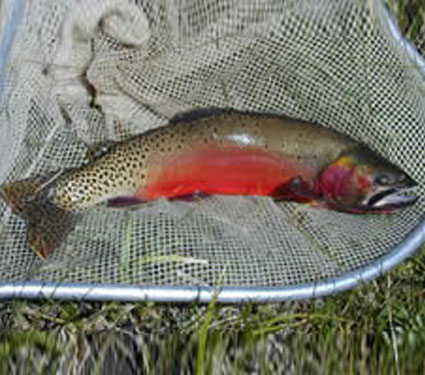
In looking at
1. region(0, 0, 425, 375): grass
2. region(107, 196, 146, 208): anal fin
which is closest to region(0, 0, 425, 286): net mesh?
region(107, 196, 146, 208): anal fin

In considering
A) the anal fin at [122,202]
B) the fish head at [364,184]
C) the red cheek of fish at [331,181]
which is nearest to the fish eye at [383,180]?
the fish head at [364,184]

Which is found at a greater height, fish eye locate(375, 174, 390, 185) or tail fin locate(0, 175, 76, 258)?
fish eye locate(375, 174, 390, 185)

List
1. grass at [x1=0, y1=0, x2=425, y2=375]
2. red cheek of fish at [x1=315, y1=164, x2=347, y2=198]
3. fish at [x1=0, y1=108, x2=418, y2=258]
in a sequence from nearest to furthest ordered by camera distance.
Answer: grass at [x1=0, y1=0, x2=425, y2=375] < fish at [x1=0, y1=108, x2=418, y2=258] < red cheek of fish at [x1=315, y1=164, x2=347, y2=198]

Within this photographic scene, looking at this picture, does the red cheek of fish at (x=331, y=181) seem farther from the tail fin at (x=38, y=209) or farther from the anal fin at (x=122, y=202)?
the tail fin at (x=38, y=209)

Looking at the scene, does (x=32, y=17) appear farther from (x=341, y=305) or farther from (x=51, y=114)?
(x=341, y=305)

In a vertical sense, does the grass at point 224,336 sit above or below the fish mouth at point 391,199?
below

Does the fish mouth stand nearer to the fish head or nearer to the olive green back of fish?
the fish head

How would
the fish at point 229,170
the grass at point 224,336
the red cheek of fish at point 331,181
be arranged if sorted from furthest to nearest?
1. the red cheek of fish at point 331,181
2. the fish at point 229,170
3. the grass at point 224,336

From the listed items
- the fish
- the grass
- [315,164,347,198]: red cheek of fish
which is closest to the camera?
the grass

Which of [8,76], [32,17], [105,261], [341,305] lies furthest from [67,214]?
[341,305]
